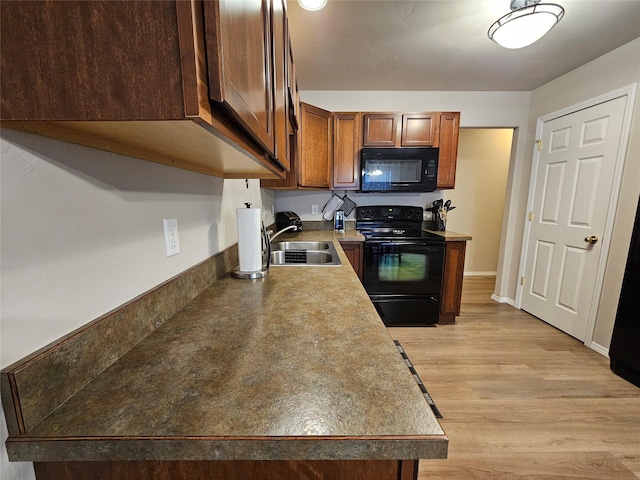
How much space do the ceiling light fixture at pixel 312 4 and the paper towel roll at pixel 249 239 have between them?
1.30 m

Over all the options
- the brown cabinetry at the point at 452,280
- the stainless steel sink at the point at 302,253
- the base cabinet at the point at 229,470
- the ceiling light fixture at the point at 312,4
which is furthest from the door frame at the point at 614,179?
the base cabinet at the point at 229,470

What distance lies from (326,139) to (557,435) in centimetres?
277

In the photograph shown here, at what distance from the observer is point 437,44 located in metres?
2.03

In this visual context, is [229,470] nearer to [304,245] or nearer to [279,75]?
[279,75]

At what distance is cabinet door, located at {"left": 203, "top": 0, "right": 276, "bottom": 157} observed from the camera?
0.36 metres

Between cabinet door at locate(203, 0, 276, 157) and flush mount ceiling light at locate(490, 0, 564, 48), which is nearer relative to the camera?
cabinet door at locate(203, 0, 276, 157)

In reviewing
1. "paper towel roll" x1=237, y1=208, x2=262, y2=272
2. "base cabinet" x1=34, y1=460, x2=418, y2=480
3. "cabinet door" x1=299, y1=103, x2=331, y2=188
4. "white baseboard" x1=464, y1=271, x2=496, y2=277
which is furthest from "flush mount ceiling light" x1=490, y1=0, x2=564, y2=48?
"white baseboard" x1=464, y1=271, x2=496, y2=277

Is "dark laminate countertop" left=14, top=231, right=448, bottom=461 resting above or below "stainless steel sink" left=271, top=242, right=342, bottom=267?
above

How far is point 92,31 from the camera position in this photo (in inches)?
13.6

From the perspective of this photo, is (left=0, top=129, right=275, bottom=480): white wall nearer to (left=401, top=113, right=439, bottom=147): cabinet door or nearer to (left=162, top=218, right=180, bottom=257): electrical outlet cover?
(left=162, top=218, right=180, bottom=257): electrical outlet cover

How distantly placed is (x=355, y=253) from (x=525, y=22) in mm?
1933

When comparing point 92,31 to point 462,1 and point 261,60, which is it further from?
point 462,1

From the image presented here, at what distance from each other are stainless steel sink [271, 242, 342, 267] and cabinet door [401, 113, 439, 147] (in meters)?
1.52

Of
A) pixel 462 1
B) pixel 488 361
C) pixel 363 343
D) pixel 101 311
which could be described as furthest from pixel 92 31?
pixel 488 361
